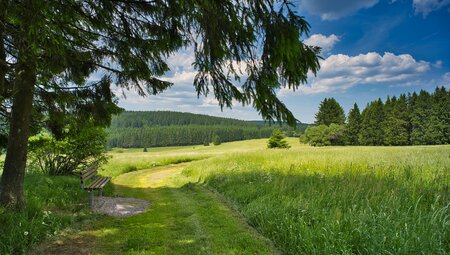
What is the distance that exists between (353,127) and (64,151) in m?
67.2

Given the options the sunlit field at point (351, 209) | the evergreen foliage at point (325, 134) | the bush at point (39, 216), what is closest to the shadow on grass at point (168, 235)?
the bush at point (39, 216)

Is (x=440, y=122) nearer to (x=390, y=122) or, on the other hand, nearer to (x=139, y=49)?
(x=390, y=122)

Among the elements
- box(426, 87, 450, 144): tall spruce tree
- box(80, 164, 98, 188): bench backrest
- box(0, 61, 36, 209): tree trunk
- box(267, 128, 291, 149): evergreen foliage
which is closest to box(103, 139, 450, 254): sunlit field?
box(80, 164, 98, 188): bench backrest

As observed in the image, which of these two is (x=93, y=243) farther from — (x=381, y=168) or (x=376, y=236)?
(x=381, y=168)

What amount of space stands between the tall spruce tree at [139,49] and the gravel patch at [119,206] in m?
2.31

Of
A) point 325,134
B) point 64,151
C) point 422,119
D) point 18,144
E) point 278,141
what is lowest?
point 278,141

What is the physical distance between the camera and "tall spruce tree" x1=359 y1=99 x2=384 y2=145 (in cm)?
6625

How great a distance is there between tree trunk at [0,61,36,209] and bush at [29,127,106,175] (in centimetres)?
671

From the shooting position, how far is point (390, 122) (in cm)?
6444

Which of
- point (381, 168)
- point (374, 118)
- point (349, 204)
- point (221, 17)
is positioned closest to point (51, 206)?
point (221, 17)

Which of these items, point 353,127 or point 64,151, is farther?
point 353,127

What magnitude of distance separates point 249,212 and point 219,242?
1.90m

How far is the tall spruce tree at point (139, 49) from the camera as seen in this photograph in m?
4.12

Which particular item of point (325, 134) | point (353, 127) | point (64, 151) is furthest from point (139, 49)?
point (353, 127)
